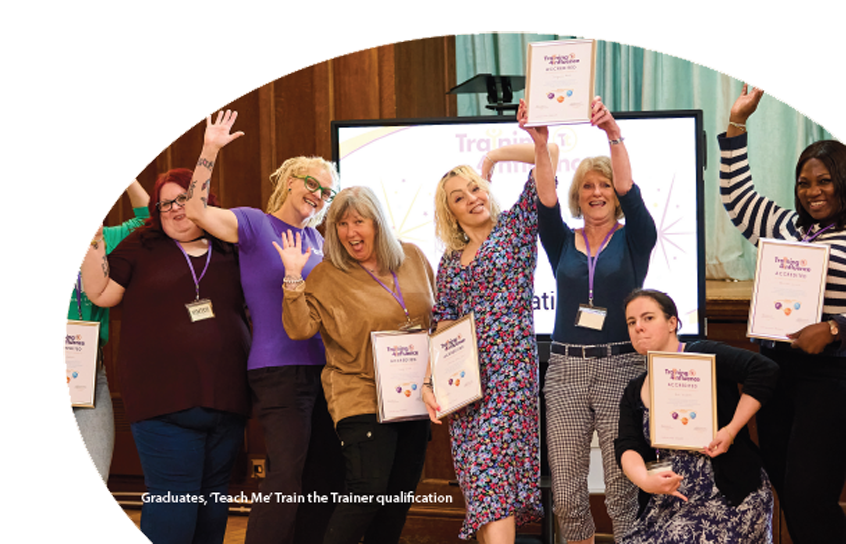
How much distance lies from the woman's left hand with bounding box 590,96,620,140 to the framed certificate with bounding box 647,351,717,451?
2.27ft

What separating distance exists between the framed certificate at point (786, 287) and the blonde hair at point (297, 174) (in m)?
1.49

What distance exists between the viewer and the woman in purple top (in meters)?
2.77

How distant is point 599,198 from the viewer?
260 cm

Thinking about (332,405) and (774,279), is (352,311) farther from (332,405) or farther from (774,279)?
(774,279)

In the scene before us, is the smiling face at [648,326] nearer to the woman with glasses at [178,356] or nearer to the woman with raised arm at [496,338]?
the woman with raised arm at [496,338]

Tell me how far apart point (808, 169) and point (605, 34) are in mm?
828

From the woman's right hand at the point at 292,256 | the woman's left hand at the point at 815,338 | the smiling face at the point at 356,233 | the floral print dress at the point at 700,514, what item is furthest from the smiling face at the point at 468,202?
the woman's left hand at the point at 815,338

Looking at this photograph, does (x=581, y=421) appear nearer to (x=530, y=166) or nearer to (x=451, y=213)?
(x=451, y=213)

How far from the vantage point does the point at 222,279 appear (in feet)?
9.31

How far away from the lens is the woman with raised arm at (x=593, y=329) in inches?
99.9

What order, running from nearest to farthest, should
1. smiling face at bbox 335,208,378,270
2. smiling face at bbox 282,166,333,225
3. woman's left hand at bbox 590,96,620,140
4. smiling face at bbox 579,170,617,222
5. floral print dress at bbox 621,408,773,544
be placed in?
floral print dress at bbox 621,408,773,544 < woman's left hand at bbox 590,96,620,140 < smiling face at bbox 579,170,617,222 < smiling face at bbox 335,208,378,270 < smiling face at bbox 282,166,333,225

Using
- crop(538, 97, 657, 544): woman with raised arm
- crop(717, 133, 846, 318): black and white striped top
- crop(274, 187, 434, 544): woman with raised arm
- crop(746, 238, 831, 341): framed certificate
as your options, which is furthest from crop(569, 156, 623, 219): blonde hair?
crop(274, 187, 434, 544): woman with raised arm

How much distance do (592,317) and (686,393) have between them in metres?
0.37

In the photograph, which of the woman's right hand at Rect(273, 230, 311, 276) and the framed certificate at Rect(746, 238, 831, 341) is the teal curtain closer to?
the framed certificate at Rect(746, 238, 831, 341)
